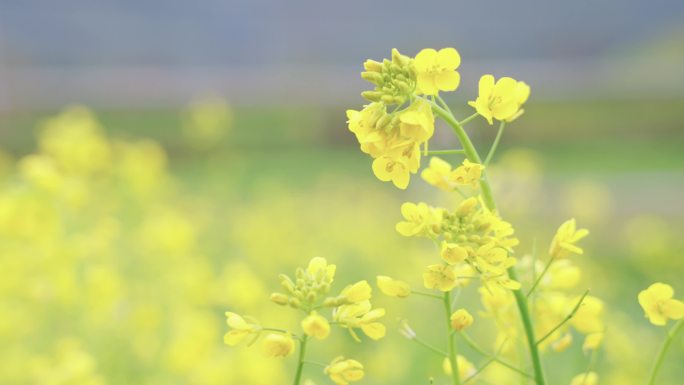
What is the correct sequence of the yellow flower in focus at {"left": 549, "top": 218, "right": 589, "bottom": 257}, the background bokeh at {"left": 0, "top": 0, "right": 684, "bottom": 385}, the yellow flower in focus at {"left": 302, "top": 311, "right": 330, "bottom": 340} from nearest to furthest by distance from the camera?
1. the yellow flower in focus at {"left": 302, "top": 311, "right": 330, "bottom": 340}
2. the yellow flower in focus at {"left": 549, "top": 218, "right": 589, "bottom": 257}
3. the background bokeh at {"left": 0, "top": 0, "right": 684, "bottom": 385}

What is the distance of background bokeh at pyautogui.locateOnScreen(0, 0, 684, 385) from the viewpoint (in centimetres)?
168

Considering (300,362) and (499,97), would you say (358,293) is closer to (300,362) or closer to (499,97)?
(300,362)

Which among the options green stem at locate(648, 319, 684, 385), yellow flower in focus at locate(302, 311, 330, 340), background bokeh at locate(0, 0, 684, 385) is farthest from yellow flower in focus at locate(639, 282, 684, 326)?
background bokeh at locate(0, 0, 684, 385)

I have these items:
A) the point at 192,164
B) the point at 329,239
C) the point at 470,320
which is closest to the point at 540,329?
the point at 470,320

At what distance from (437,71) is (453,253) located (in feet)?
0.45

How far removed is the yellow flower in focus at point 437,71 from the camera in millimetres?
674

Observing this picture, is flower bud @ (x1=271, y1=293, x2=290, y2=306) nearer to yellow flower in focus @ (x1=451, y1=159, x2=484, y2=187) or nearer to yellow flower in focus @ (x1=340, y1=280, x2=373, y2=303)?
yellow flower in focus @ (x1=340, y1=280, x2=373, y2=303)

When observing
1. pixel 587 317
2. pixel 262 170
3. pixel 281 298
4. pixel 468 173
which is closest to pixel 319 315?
pixel 281 298

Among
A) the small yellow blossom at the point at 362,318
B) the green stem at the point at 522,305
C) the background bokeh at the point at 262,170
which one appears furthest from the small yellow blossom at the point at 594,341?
the background bokeh at the point at 262,170

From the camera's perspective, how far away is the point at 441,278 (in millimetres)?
686

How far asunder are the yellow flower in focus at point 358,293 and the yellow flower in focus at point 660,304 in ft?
0.71

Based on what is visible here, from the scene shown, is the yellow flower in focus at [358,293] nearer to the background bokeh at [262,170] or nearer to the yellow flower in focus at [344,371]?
the yellow flower in focus at [344,371]

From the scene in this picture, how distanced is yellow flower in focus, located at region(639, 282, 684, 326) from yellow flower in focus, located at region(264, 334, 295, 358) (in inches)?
10.8

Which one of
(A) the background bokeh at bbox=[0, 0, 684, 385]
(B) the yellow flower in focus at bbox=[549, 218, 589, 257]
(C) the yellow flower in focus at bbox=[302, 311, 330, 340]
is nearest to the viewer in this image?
(C) the yellow flower in focus at bbox=[302, 311, 330, 340]
